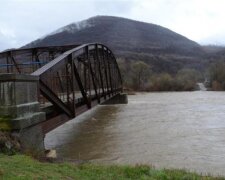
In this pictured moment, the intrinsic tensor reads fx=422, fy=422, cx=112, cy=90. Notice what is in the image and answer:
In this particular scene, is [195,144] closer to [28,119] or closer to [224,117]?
[28,119]

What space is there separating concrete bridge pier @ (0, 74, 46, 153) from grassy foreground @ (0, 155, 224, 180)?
153 centimetres

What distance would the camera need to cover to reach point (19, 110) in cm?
1120

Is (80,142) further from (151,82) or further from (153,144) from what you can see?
(151,82)

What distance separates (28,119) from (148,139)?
30.0 feet

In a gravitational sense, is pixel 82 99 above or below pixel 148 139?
above

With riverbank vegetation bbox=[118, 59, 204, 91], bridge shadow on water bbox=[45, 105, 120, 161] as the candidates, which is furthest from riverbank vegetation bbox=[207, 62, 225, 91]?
bridge shadow on water bbox=[45, 105, 120, 161]

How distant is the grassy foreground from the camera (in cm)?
792

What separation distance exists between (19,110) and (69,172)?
306 centimetres

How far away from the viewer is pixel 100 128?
25719 millimetres

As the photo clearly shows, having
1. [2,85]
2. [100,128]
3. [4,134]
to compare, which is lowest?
[100,128]

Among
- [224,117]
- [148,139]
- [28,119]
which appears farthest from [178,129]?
[28,119]

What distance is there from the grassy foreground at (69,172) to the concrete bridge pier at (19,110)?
1.53 m

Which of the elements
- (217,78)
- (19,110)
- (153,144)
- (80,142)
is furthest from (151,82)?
(19,110)

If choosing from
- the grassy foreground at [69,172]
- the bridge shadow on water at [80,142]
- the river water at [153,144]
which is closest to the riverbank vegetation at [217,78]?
the river water at [153,144]
